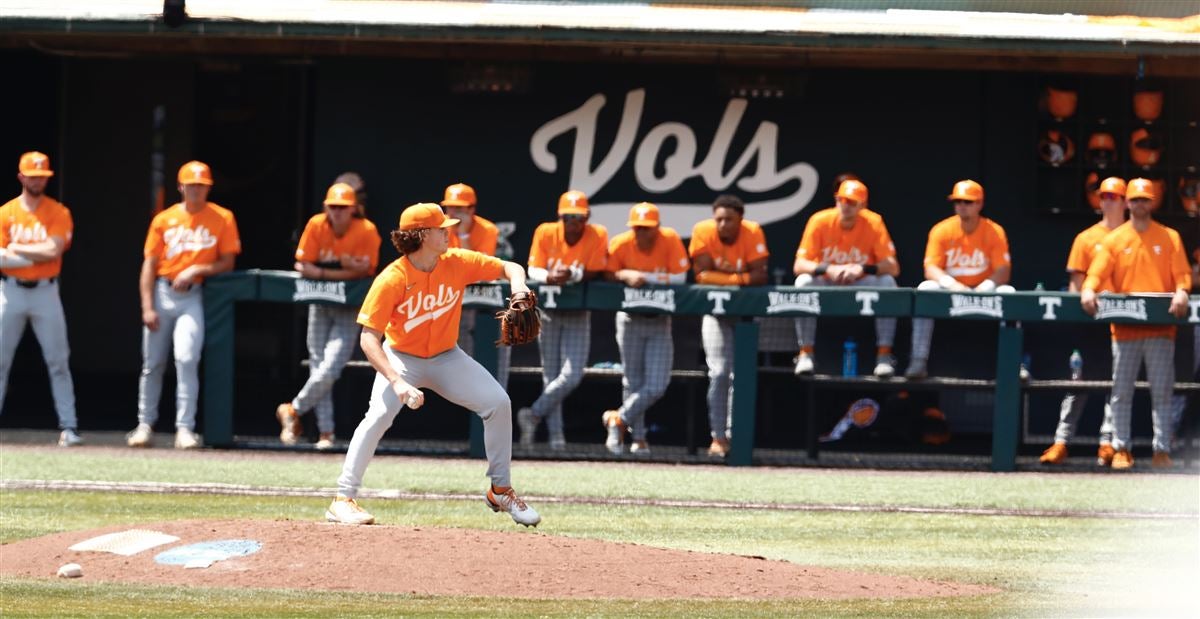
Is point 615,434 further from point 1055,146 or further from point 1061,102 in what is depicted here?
point 1061,102

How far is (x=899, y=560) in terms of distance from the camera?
9320mm

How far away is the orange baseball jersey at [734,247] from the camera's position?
12.9 metres

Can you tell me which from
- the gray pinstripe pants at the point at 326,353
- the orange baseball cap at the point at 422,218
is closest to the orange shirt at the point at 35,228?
the gray pinstripe pants at the point at 326,353

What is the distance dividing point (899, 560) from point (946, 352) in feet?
13.0

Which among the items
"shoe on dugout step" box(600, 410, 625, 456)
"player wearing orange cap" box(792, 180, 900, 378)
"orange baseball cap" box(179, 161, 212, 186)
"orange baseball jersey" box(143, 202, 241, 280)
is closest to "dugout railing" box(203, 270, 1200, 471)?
"player wearing orange cap" box(792, 180, 900, 378)

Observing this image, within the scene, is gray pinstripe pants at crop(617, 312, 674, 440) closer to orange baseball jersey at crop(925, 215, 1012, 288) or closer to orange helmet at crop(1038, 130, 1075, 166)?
→ orange baseball jersey at crop(925, 215, 1012, 288)

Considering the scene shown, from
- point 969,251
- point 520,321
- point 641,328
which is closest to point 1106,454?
point 969,251

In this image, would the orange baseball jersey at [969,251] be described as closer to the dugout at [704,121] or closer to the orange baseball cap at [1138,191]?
the dugout at [704,121]

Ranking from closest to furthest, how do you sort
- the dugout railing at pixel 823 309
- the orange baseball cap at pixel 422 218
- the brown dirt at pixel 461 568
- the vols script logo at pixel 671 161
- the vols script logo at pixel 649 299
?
the brown dirt at pixel 461 568 → the orange baseball cap at pixel 422 218 → the dugout railing at pixel 823 309 → the vols script logo at pixel 649 299 → the vols script logo at pixel 671 161

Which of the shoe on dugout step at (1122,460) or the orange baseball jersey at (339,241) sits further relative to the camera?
the orange baseball jersey at (339,241)

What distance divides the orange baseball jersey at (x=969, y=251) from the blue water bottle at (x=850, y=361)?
801 millimetres

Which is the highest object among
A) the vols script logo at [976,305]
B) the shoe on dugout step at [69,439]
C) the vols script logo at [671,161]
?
the vols script logo at [671,161]

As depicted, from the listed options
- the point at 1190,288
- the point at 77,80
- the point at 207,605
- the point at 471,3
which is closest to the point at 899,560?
the point at 207,605

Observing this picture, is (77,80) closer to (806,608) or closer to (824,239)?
(824,239)
